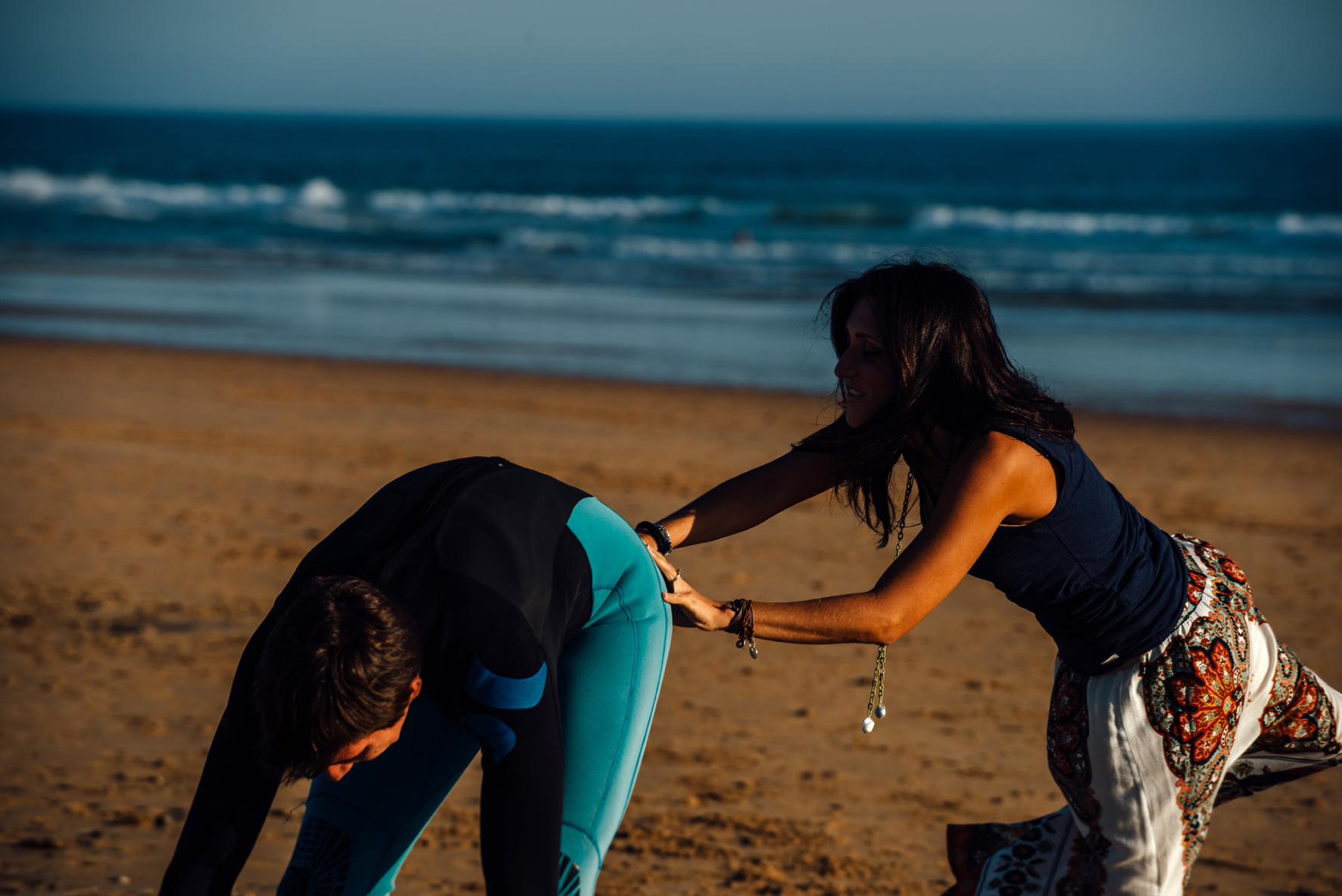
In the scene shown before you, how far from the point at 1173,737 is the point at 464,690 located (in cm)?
139

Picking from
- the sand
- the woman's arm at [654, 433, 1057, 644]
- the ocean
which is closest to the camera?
the woman's arm at [654, 433, 1057, 644]

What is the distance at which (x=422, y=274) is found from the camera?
22.3 m

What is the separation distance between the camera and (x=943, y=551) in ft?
7.24

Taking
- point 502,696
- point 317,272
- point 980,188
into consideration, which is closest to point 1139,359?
point 502,696

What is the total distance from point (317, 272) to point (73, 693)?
60.0ft

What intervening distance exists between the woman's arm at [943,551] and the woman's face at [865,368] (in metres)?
0.25

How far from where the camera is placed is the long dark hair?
2.29 m

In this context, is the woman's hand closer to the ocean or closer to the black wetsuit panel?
the black wetsuit panel

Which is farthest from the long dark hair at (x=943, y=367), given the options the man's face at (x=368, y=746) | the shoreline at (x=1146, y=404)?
the shoreline at (x=1146, y=404)

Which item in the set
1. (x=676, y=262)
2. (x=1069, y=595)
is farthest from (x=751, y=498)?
(x=676, y=262)

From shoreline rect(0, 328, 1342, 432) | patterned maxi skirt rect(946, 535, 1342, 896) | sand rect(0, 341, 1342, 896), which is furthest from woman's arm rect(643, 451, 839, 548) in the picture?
shoreline rect(0, 328, 1342, 432)

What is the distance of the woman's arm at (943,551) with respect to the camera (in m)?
2.18

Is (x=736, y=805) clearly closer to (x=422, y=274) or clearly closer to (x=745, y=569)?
(x=745, y=569)

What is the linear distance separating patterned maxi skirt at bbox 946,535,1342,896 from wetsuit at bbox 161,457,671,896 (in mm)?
896
